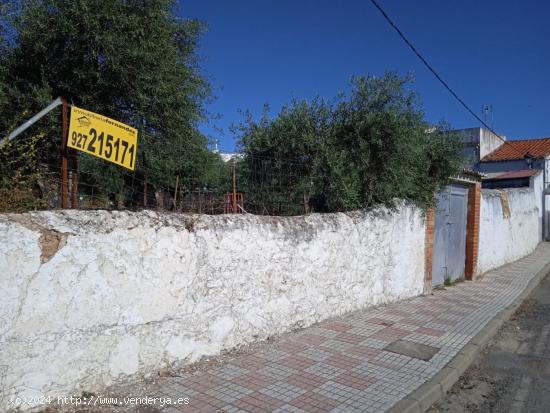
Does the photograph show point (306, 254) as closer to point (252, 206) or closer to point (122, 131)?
point (252, 206)

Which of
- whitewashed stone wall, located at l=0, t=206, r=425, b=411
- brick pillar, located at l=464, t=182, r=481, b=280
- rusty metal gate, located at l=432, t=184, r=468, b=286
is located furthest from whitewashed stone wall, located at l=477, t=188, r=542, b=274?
whitewashed stone wall, located at l=0, t=206, r=425, b=411

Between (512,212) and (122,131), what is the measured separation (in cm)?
1519

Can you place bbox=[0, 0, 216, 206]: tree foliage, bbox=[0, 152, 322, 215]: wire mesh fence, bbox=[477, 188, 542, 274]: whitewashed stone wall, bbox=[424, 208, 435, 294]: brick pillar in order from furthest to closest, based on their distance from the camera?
bbox=[477, 188, 542, 274]: whitewashed stone wall, bbox=[424, 208, 435, 294]: brick pillar, bbox=[0, 0, 216, 206]: tree foliage, bbox=[0, 152, 322, 215]: wire mesh fence

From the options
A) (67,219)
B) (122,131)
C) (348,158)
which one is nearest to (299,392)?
(67,219)

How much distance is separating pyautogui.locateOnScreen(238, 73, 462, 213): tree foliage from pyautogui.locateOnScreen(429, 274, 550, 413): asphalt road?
2.93m

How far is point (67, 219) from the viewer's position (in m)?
3.59

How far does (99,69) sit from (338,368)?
6.04 meters

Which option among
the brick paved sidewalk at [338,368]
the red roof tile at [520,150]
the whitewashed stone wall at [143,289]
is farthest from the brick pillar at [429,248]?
the red roof tile at [520,150]

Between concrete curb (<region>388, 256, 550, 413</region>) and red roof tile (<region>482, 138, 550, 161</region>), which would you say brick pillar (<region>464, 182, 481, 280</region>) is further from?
red roof tile (<region>482, 138, 550, 161</region>)

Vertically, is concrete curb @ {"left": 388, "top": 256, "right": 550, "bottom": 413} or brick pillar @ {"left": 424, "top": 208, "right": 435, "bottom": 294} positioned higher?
brick pillar @ {"left": 424, "top": 208, "right": 435, "bottom": 294}

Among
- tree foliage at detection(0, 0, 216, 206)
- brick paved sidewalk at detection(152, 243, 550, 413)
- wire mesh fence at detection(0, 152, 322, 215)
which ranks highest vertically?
tree foliage at detection(0, 0, 216, 206)

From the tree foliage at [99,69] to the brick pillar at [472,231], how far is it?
7.79 metres

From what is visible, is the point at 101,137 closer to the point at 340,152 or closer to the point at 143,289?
the point at 143,289

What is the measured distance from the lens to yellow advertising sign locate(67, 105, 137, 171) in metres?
4.24
